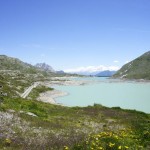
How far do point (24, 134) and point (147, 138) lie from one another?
1002 centimetres

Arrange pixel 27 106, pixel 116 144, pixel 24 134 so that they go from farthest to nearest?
pixel 27 106
pixel 24 134
pixel 116 144

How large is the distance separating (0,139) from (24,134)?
12.7 ft

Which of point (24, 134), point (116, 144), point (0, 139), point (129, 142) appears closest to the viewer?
point (116, 144)

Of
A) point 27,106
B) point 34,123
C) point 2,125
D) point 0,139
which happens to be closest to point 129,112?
point 27,106

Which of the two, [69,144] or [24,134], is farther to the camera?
[24,134]

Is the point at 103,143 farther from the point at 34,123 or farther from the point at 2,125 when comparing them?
the point at 34,123

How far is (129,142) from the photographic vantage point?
17031 millimetres

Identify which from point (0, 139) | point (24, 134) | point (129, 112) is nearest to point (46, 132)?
point (24, 134)

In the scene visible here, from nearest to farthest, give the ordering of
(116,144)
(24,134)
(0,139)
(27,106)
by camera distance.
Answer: (116,144) < (0,139) < (24,134) < (27,106)

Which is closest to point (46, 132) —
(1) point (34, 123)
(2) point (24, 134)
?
(2) point (24, 134)

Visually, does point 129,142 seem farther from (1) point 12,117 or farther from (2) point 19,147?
(1) point 12,117

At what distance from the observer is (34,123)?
29484mm

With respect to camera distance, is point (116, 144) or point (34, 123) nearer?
point (116, 144)

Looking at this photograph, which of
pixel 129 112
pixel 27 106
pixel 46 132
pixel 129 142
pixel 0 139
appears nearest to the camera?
pixel 129 142
